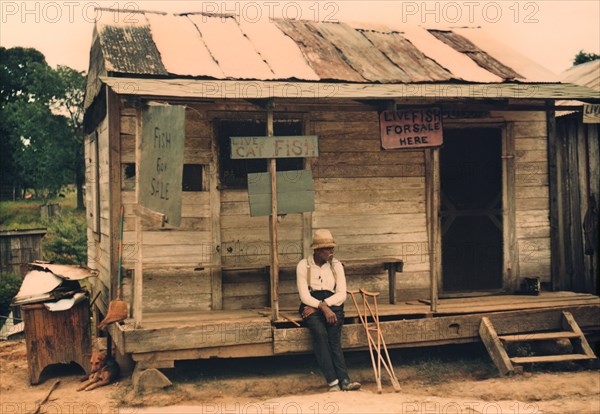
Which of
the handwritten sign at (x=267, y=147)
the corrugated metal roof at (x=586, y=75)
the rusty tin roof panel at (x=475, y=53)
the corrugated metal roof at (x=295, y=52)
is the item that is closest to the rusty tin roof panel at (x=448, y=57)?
the corrugated metal roof at (x=295, y=52)

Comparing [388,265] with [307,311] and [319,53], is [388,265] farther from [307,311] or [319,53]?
[319,53]

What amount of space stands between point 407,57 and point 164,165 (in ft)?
13.9

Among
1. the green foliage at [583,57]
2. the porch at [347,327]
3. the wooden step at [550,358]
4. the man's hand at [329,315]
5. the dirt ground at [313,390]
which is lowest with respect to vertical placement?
the dirt ground at [313,390]

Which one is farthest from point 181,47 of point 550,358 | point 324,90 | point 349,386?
point 550,358

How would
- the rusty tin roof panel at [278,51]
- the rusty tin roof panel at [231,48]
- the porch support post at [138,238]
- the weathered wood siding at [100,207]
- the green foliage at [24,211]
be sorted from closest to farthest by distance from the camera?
the porch support post at [138,238], the rusty tin roof panel at [231,48], the rusty tin roof panel at [278,51], the weathered wood siding at [100,207], the green foliage at [24,211]

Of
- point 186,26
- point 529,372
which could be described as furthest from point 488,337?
point 186,26

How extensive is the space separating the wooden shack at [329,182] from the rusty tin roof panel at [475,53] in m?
0.05

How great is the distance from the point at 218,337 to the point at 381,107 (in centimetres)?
350

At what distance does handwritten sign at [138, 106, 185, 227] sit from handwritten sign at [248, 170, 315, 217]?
1085 millimetres

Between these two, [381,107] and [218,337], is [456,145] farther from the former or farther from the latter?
[218,337]

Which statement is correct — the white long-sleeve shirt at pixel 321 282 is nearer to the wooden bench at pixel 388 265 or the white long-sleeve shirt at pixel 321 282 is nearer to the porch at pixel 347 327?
the porch at pixel 347 327

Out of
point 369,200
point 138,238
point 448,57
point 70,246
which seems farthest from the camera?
point 70,246

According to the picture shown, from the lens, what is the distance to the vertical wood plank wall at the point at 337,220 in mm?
8773

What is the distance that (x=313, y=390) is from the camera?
7867 millimetres
